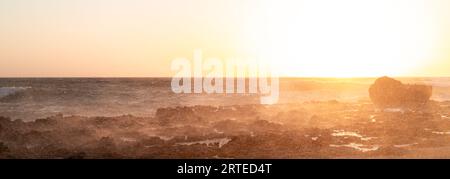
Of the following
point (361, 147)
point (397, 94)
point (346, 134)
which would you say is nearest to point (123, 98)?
point (397, 94)

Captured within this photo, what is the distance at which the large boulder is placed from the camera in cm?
3086

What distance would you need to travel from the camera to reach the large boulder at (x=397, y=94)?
30859 mm

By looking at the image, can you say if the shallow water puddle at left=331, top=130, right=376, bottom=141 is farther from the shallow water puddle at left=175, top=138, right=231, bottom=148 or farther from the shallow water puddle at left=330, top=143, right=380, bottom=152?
the shallow water puddle at left=175, top=138, right=231, bottom=148

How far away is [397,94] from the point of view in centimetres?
3150

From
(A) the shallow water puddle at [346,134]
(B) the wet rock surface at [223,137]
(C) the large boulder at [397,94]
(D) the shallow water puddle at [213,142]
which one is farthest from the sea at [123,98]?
(A) the shallow water puddle at [346,134]

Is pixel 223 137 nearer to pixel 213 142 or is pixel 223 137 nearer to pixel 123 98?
pixel 213 142

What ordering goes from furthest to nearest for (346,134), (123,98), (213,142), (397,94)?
(123,98) → (397,94) → (346,134) → (213,142)

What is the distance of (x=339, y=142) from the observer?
17953 millimetres

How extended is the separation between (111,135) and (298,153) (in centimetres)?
863

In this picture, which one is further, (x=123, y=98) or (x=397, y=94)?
(x=123, y=98)

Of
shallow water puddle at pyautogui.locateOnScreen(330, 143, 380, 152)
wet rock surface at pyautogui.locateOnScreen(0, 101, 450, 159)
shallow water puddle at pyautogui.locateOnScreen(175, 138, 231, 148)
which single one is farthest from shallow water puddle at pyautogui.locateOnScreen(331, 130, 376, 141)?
shallow water puddle at pyautogui.locateOnScreen(175, 138, 231, 148)

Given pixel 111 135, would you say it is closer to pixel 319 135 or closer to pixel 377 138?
pixel 319 135
